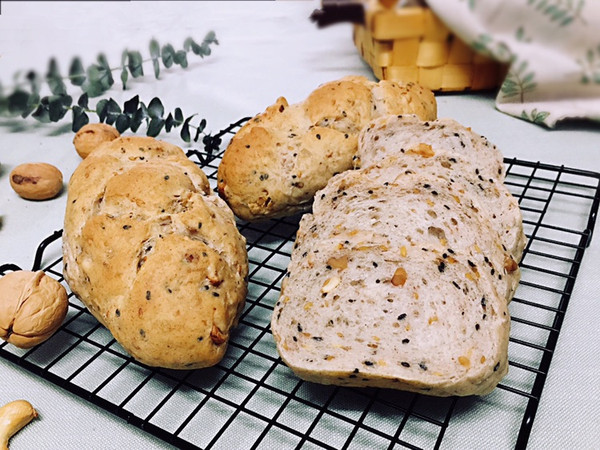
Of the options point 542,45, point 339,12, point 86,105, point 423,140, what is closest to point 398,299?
point 423,140

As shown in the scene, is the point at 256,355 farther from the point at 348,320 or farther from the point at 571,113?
the point at 571,113

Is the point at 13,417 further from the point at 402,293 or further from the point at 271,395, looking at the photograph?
the point at 402,293

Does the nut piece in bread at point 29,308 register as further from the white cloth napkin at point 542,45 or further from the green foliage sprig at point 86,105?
the white cloth napkin at point 542,45

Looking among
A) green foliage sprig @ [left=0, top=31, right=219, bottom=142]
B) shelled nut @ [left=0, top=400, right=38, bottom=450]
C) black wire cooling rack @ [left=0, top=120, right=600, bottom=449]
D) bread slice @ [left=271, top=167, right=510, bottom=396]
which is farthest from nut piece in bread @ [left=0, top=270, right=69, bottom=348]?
green foliage sprig @ [left=0, top=31, right=219, bottom=142]

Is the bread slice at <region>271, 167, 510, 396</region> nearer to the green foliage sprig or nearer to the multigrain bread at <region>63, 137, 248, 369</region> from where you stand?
the multigrain bread at <region>63, 137, 248, 369</region>

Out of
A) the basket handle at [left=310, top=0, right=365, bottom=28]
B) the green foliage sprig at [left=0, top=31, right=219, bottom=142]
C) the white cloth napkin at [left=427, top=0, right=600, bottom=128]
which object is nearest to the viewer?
the white cloth napkin at [left=427, top=0, right=600, bottom=128]

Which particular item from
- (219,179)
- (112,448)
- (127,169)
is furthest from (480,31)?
(112,448)
